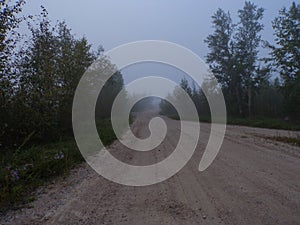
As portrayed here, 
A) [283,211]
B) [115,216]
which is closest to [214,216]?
[283,211]

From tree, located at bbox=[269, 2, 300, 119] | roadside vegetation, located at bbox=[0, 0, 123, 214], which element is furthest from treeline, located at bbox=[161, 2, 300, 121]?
roadside vegetation, located at bbox=[0, 0, 123, 214]

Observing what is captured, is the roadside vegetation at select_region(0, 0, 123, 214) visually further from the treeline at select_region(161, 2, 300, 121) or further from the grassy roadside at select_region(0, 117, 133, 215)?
the treeline at select_region(161, 2, 300, 121)

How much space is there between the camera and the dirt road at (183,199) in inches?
117

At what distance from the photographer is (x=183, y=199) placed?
3582mm

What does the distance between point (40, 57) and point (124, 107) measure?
20.5 m

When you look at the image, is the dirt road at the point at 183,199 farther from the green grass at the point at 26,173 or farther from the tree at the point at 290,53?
the tree at the point at 290,53

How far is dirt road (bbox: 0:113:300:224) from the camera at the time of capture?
117 inches

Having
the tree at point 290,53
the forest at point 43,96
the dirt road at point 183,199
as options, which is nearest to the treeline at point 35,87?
the forest at point 43,96

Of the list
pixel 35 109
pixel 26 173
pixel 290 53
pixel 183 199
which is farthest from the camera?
pixel 290 53

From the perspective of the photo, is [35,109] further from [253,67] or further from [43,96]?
[253,67]

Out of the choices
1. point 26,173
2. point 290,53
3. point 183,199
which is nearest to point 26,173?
point 26,173

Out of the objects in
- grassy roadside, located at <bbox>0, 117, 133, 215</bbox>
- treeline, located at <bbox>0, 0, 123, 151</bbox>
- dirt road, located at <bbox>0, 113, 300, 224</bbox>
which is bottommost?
dirt road, located at <bbox>0, 113, 300, 224</bbox>

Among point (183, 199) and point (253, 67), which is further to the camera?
point (253, 67)

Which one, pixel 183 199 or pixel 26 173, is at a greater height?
pixel 26 173
